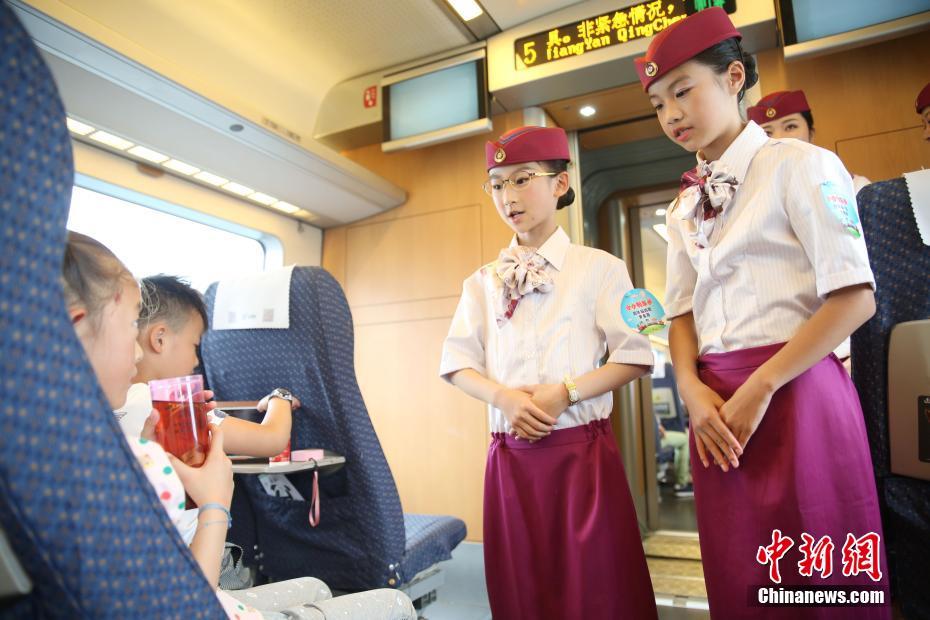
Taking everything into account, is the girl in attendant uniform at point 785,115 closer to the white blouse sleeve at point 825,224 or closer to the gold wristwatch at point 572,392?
the white blouse sleeve at point 825,224

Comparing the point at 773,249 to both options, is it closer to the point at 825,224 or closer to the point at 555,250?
the point at 825,224

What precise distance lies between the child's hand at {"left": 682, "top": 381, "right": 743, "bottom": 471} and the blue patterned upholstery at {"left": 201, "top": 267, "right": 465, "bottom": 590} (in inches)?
38.0

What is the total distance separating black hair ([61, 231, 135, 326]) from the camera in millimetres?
774

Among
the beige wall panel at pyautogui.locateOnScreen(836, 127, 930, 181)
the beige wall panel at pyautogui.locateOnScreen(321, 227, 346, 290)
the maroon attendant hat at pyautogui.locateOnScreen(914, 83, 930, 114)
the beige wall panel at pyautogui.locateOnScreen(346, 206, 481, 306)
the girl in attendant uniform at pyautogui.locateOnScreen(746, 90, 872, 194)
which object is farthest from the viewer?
the beige wall panel at pyautogui.locateOnScreen(321, 227, 346, 290)

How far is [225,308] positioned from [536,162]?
1146mm

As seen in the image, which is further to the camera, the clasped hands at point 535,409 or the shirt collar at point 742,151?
the clasped hands at point 535,409

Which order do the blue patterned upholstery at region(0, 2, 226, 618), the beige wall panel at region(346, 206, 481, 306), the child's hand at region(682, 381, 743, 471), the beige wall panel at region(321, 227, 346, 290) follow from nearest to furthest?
the blue patterned upholstery at region(0, 2, 226, 618)
the child's hand at region(682, 381, 743, 471)
the beige wall panel at region(346, 206, 481, 306)
the beige wall panel at region(321, 227, 346, 290)

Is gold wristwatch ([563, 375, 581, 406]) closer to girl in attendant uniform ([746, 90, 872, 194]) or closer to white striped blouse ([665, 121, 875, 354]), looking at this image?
white striped blouse ([665, 121, 875, 354])

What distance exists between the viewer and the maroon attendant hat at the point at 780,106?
108 inches

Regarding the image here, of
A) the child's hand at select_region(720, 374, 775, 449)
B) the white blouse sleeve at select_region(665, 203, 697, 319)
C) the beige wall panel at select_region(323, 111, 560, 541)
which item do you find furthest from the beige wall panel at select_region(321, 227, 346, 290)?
the child's hand at select_region(720, 374, 775, 449)

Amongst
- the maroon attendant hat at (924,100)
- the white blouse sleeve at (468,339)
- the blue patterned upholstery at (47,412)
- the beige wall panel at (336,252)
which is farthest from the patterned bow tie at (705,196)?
the beige wall panel at (336,252)

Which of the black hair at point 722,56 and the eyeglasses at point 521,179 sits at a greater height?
the black hair at point 722,56

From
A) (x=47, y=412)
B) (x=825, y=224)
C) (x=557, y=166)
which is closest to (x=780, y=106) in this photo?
(x=557, y=166)

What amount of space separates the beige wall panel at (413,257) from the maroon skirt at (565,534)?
94.5 inches
